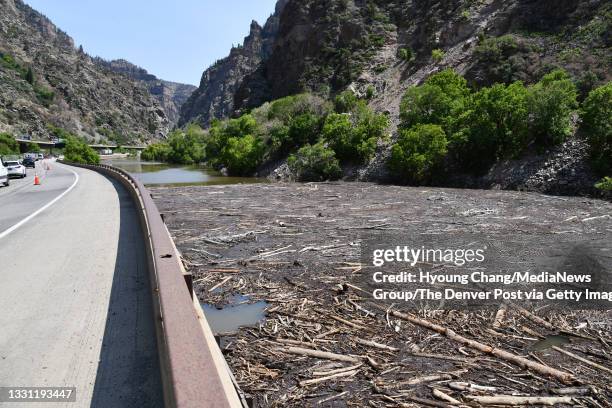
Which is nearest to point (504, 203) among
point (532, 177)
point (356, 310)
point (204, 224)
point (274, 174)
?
point (532, 177)

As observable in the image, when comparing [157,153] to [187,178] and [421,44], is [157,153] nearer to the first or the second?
[187,178]

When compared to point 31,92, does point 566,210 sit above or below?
below

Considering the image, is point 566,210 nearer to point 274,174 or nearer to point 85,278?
point 85,278

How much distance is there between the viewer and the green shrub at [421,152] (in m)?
34.3

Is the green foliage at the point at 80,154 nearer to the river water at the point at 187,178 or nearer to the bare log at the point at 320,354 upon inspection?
the river water at the point at 187,178

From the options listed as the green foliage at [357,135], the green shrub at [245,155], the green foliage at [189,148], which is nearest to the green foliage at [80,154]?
the green foliage at [189,148]

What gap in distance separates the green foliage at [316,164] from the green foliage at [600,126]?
68.8 feet

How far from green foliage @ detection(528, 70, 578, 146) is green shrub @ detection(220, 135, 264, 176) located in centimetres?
3335

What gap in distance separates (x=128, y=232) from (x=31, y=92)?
188628 mm

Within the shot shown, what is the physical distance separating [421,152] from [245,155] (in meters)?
26.7

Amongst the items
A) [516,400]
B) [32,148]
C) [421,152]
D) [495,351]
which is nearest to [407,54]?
[421,152]

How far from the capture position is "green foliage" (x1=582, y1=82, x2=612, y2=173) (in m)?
25.5

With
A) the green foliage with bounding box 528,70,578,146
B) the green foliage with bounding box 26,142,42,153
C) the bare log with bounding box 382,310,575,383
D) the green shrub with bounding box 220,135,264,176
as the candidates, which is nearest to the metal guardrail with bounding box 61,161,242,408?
the bare log with bounding box 382,310,575,383

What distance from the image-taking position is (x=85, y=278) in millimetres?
7391
